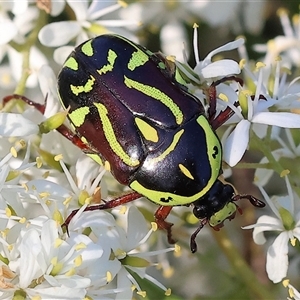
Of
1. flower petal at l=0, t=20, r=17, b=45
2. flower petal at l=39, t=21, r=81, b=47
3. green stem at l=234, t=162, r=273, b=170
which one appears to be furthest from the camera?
flower petal at l=39, t=21, r=81, b=47

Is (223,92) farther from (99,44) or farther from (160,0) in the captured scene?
(160,0)

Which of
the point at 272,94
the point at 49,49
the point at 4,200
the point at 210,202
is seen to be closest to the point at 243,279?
the point at 210,202

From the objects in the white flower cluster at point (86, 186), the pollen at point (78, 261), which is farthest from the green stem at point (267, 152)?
the pollen at point (78, 261)

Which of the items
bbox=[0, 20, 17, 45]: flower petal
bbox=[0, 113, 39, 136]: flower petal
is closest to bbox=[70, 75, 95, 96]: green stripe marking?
bbox=[0, 113, 39, 136]: flower petal

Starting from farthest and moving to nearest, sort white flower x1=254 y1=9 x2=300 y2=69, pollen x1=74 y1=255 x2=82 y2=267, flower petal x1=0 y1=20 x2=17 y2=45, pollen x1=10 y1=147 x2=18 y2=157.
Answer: white flower x1=254 y1=9 x2=300 y2=69, flower petal x1=0 y1=20 x2=17 y2=45, pollen x1=10 y1=147 x2=18 y2=157, pollen x1=74 y1=255 x2=82 y2=267

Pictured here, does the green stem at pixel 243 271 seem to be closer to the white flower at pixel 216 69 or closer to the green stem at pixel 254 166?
the green stem at pixel 254 166

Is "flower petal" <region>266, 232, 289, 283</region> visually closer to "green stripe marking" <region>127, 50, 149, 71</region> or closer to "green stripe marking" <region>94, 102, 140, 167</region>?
"green stripe marking" <region>94, 102, 140, 167</region>
